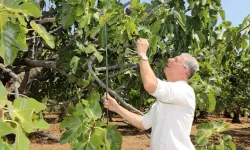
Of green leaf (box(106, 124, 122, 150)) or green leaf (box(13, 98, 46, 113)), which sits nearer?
green leaf (box(13, 98, 46, 113))

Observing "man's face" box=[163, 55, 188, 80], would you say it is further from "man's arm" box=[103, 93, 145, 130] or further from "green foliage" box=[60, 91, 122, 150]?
"green foliage" box=[60, 91, 122, 150]

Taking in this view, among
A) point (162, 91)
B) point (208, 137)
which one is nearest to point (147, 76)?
point (162, 91)

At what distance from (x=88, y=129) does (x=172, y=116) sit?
714mm

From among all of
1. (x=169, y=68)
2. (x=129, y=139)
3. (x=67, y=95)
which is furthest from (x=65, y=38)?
(x=129, y=139)

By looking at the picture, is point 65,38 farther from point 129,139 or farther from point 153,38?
point 129,139

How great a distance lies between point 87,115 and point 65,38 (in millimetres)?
3860

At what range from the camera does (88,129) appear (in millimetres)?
2348

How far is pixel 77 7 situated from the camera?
3.19m

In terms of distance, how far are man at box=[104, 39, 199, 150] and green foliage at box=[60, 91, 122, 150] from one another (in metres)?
0.45

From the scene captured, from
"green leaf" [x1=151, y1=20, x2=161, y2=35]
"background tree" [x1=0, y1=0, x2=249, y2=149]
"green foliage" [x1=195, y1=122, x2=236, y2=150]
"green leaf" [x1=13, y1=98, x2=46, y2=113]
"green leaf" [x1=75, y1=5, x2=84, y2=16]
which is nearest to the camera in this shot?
"green leaf" [x1=13, y1=98, x2=46, y2=113]

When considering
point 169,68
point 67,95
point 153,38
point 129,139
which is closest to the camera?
point 169,68

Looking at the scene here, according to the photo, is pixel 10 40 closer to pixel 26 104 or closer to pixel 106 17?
pixel 26 104

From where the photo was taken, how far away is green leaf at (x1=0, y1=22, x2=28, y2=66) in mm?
1394

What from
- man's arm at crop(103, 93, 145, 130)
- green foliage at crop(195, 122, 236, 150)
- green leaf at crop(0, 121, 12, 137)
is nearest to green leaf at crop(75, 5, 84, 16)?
man's arm at crop(103, 93, 145, 130)
